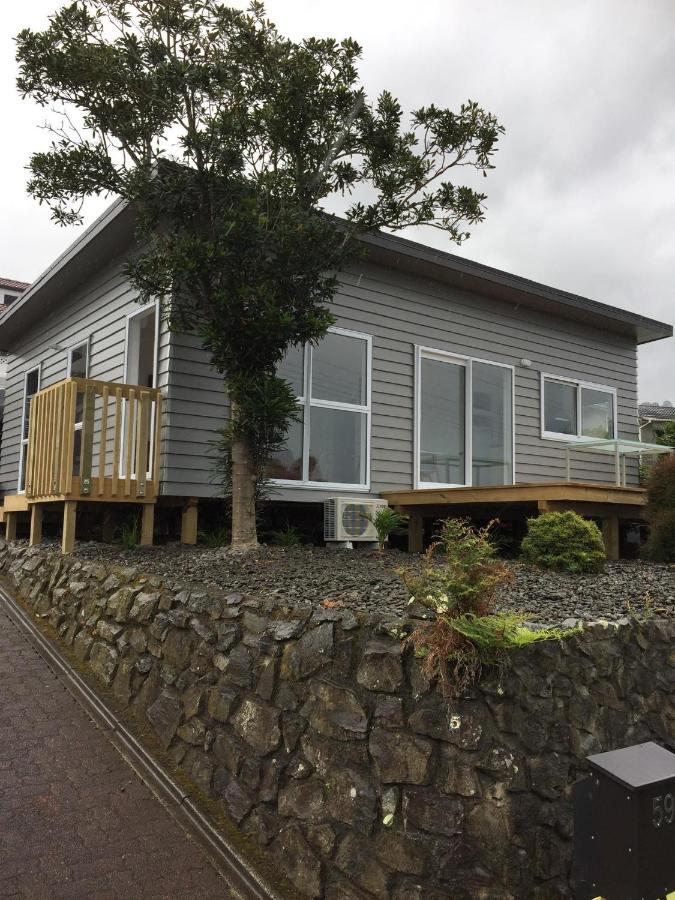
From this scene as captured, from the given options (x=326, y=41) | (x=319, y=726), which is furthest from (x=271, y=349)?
(x=319, y=726)

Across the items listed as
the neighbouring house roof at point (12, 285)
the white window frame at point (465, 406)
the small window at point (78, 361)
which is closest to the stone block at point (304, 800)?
the white window frame at point (465, 406)

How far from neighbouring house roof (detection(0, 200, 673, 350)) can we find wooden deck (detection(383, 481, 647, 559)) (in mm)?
2752

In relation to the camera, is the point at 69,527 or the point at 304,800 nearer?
the point at 304,800

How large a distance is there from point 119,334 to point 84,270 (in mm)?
1208

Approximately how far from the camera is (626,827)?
2.08m

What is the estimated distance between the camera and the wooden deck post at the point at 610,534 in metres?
6.86

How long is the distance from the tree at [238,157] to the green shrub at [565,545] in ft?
7.30

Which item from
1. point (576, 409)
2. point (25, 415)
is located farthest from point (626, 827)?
point (25, 415)

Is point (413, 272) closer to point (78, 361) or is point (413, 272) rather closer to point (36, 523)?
point (78, 361)

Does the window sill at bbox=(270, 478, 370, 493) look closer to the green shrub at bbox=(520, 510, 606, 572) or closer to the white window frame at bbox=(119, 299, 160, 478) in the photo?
the white window frame at bbox=(119, 299, 160, 478)

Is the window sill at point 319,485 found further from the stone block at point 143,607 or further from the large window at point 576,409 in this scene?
the large window at point 576,409

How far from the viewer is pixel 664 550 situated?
625cm

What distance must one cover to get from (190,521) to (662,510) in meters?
4.33

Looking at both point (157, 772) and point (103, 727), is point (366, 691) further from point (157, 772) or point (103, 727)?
point (103, 727)
